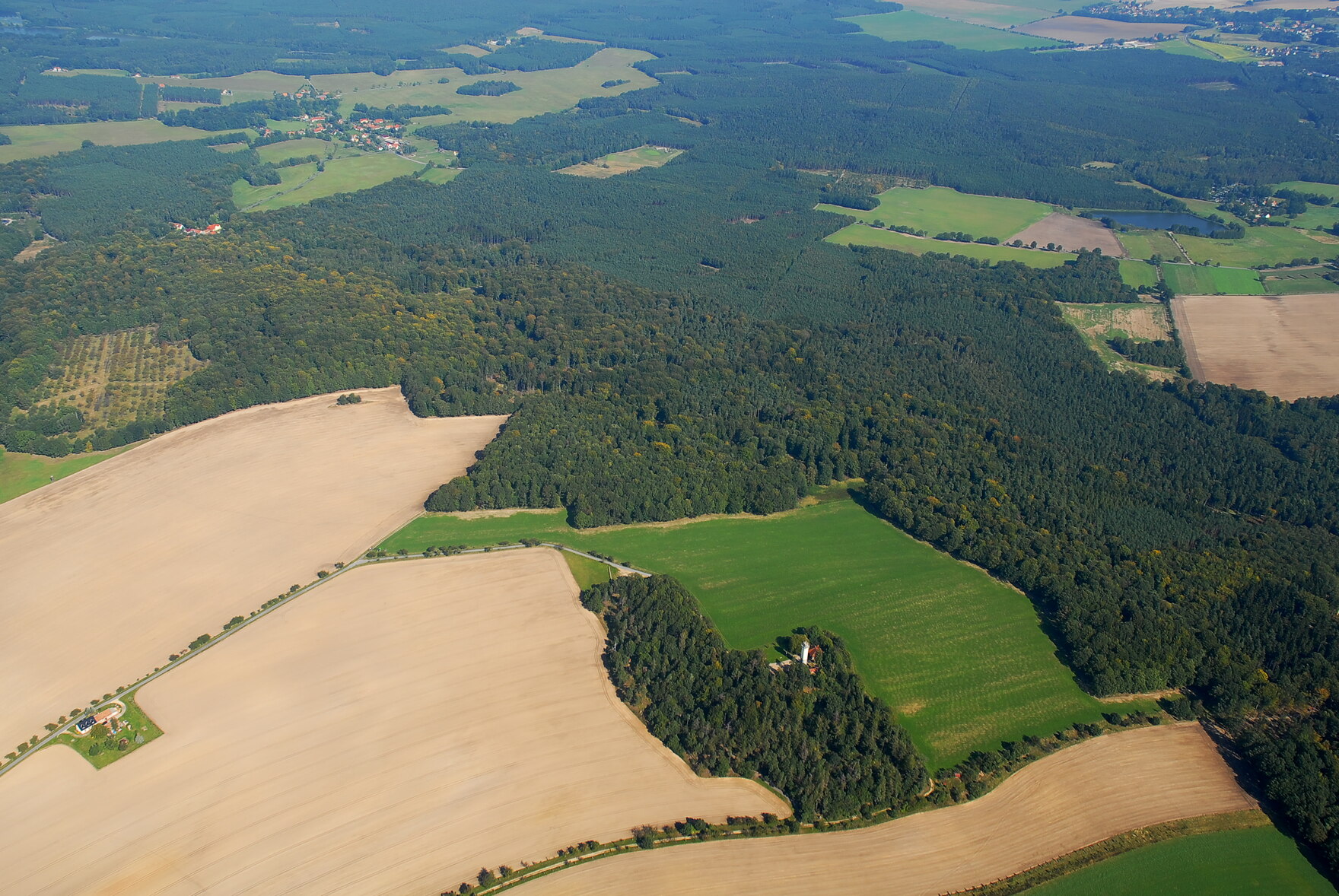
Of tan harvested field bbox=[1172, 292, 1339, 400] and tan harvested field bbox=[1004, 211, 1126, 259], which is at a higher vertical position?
tan harvested field bbox=[1004, 211, 1126, 259]

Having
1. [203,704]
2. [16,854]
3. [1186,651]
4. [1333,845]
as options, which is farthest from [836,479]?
[16,854]

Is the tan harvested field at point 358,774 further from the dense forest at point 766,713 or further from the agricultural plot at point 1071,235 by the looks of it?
the agricultural plot at point 1071,235

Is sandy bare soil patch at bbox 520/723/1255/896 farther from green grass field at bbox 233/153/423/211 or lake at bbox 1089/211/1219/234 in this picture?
green grass field at bbox 233/153/423/211

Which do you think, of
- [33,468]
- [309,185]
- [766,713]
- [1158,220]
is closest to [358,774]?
[766,713]

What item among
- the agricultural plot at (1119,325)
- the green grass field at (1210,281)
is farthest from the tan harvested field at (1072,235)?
the agricultural plot at (1119,325)

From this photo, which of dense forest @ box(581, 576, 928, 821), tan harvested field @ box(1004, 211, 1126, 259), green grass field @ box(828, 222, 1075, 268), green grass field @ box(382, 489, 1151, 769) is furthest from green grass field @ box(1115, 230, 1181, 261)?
dense forest @ box(581, 576, 928, 821)

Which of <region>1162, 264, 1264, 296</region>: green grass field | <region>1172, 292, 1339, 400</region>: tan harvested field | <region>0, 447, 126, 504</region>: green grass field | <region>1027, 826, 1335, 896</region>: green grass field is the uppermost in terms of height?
<region>1162, 264, 1264, 296</region>: green grass field
